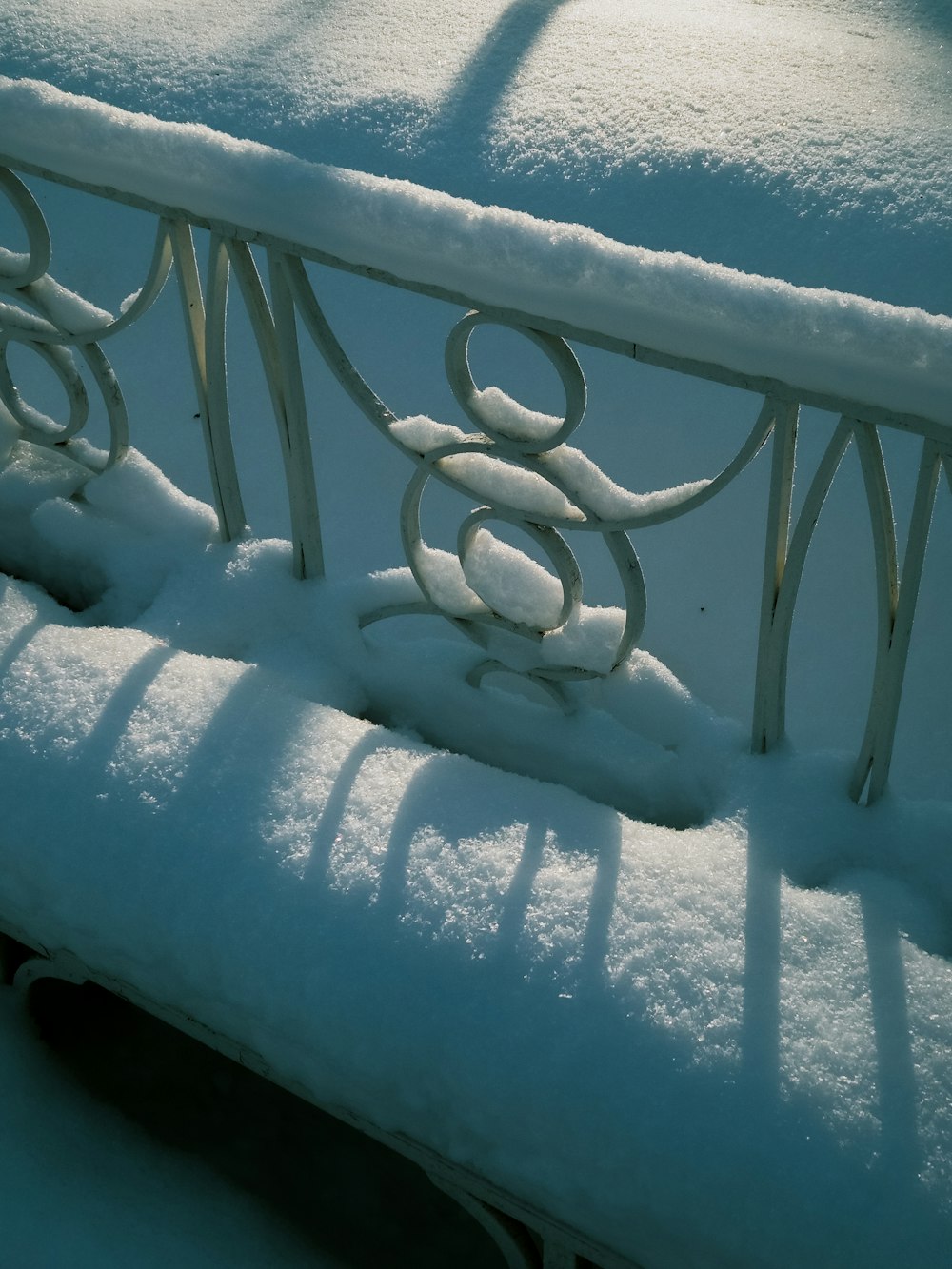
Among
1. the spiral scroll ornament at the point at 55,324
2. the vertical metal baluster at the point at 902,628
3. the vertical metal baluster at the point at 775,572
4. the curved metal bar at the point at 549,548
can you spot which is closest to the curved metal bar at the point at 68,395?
the spiral scroll ornament at the point at 55,324

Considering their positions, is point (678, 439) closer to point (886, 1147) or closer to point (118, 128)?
point (118, 128)

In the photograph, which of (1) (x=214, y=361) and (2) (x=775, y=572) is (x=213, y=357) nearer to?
(1) (x=214, y=361)

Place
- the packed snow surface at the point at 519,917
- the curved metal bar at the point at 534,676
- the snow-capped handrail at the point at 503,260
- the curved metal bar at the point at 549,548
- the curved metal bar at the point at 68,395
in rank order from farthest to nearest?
1. the curved metal bar at the point at 68,395
2. the curved metal bar at the point at 534,676
3. the curved metal bar at the point at 549,548
4. the packed snow surface at the point at 519,917
5. the snow-capped handrail at the point at 503,260

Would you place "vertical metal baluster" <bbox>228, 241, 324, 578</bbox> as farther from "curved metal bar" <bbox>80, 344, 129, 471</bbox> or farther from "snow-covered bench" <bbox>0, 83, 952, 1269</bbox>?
"curved metal bar" <bbox>80, 344, 129, 471</bbox>

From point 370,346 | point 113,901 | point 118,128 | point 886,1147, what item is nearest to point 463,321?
point 118,128

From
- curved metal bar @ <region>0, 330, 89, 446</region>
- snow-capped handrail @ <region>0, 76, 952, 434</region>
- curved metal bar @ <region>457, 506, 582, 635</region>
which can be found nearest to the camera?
snow-capped handrail @ <region>0, 76, 952, 434</region>

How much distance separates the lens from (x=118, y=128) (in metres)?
1.14

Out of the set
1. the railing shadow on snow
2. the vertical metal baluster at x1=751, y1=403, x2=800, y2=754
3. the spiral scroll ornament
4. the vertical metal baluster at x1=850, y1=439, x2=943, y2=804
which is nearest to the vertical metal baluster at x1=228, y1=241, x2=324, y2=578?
the spiral scroll ornament

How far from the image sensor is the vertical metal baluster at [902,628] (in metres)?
1.02

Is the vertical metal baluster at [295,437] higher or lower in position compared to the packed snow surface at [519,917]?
higher

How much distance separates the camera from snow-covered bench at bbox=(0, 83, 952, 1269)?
99 cm

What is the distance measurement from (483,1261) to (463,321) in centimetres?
115

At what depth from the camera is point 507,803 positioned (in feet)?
4.01

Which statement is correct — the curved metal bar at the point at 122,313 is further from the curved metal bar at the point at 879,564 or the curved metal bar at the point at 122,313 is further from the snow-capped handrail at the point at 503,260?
Answer: the curved metal bar at the point at 879,564
